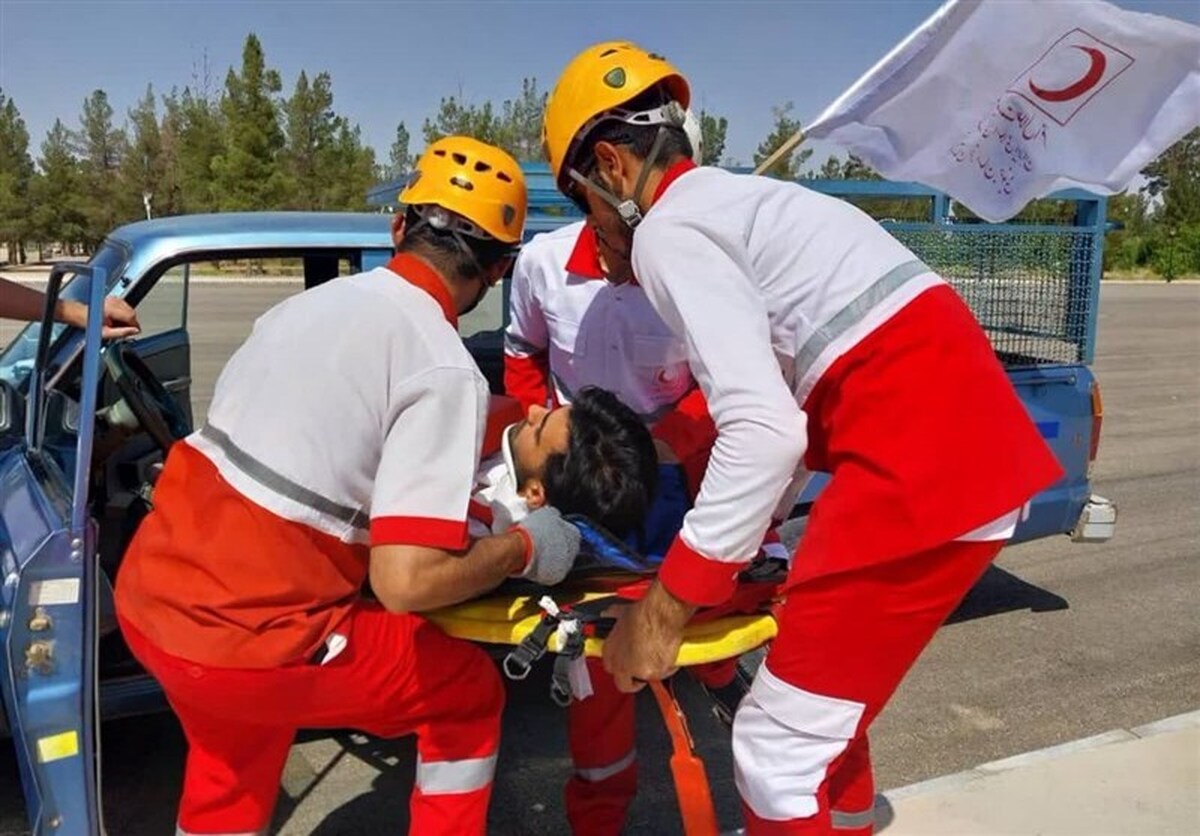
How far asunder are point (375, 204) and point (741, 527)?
10.1ft

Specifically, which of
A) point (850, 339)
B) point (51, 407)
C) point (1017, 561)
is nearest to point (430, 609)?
point (850, 339)

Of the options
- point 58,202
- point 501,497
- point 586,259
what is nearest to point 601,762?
point 501,497

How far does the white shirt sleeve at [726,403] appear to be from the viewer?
5.84 ft

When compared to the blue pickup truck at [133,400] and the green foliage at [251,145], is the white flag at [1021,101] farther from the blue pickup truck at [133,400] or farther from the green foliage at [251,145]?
the green foliage at [251,145]

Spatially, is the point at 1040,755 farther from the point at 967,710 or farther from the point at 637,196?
the point at 637,196

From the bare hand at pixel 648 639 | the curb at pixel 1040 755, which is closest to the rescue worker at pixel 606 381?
the bare hand at pixel 648 639

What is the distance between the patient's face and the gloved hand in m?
0.32

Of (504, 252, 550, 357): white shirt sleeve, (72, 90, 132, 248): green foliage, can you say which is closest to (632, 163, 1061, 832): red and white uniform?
(504, 252, 550, 357): white shirt sleeve

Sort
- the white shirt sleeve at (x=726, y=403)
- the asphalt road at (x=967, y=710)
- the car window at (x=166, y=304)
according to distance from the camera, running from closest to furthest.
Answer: the white shirt sleeve at (x=726, y=403), the asphalt road at (x=967, y=710), the car window at (x=166, y=304)

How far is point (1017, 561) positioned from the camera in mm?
5672

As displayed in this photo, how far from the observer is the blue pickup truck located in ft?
7.28

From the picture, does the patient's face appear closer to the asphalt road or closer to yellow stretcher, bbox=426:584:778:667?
yellow stretcher, bbox=426:584:778:667

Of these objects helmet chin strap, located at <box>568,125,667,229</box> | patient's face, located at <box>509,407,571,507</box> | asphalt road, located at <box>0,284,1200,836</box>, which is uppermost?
helmet chin strap, located at <box>568,125,667,229</box>

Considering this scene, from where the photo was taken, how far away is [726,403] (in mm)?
1798
